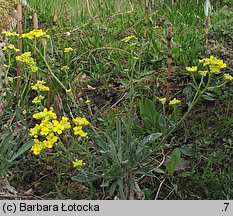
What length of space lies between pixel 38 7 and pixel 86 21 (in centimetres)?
38

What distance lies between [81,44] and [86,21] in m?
0.34

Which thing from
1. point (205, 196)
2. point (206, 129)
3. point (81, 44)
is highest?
point (81, 44)

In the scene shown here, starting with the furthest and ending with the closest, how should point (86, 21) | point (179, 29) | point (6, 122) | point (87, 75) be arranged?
point (86, 21) → point (179, 29) → point (87, 75) → point (6, 122)

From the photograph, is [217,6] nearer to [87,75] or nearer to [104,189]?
[87,75]

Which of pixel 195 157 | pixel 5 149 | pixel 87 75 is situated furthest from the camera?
pixel 87 75

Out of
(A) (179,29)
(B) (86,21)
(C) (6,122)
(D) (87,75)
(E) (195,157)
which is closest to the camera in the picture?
(E) (195,157)

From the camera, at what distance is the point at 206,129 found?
2.03 m

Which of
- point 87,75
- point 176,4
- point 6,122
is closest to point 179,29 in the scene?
point 176,4

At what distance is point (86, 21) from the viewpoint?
2930 mm

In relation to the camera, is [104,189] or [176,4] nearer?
[104,189]

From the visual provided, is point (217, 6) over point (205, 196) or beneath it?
over

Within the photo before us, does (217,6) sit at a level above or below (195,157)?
above

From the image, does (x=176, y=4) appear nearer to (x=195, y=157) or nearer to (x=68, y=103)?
(x=68, y=103)

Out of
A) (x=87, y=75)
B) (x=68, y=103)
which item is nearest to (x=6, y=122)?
(x=68, y=103)
